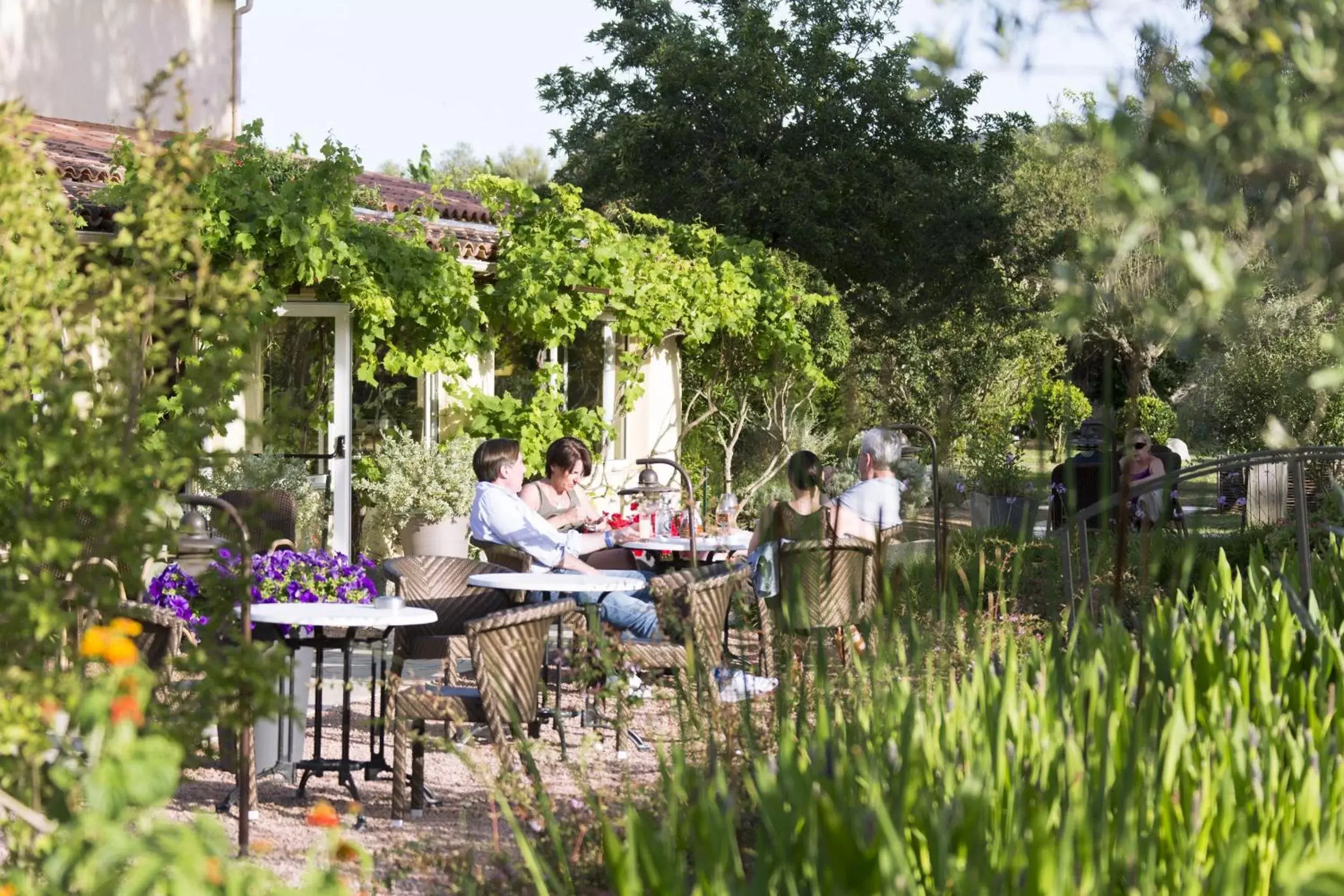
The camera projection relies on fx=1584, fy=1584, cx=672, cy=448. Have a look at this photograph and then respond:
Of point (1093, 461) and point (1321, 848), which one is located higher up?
point (1093, 461)

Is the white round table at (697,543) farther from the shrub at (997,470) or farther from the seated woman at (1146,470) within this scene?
the shrub at (997,470)

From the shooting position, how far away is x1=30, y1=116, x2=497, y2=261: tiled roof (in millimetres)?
10383

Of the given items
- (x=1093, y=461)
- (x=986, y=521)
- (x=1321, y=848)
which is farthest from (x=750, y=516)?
(x=1321, y=848)

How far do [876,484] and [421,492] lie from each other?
509cm

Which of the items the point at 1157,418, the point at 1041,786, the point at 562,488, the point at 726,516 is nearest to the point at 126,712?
the point at 1041,786

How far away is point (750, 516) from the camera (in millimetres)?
15656

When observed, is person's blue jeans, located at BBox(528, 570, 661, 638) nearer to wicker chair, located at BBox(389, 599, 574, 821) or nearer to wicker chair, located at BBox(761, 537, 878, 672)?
wicker chair, located at BBox(761, 537, 878, 672)

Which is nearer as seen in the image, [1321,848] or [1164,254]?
[1164,254]

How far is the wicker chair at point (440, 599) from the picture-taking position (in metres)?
6.36

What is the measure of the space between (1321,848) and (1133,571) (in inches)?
273

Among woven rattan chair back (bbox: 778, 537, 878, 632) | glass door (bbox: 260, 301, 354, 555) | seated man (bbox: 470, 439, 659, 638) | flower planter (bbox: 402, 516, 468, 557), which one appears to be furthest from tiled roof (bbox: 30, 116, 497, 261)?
woven rattan chair back (bbox: 778, 537, 878, 632)

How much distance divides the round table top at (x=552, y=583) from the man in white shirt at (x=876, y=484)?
1221 mm

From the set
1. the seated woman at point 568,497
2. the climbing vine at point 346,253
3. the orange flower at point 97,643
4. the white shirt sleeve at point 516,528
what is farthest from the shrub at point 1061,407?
the orange flower at point 97,643

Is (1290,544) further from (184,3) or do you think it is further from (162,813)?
(184,3)
